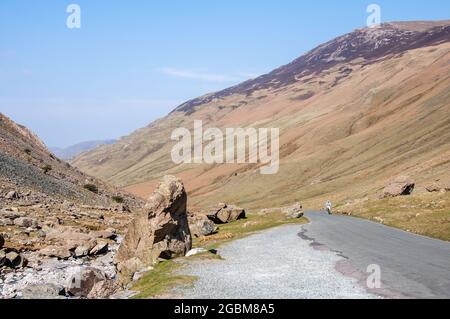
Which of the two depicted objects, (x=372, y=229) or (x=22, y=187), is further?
(x=22, y=187)

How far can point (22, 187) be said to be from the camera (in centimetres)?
6981

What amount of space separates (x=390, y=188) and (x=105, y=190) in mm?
61437

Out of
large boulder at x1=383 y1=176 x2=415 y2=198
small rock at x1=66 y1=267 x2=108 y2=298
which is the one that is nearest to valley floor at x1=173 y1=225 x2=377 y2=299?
small rock at x1=66 y1=267 x2=108 y2=298

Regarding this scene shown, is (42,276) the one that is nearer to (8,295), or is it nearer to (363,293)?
(8,295)

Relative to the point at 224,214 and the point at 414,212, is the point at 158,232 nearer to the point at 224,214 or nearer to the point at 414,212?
Answer: the point at 414,212

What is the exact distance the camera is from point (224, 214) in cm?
7888

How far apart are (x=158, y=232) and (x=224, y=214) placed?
43.6 metres

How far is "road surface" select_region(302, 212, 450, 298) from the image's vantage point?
23.2 metres

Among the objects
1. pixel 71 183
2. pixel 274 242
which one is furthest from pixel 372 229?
pixel 71 183

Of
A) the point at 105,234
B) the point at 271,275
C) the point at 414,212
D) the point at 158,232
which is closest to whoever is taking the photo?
the point at 271,275

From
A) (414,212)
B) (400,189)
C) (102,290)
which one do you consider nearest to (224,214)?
(414,212)

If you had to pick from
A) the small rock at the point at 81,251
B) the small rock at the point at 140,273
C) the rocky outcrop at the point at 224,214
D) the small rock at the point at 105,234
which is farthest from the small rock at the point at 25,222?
the rocky outcrop at the point at 224,214

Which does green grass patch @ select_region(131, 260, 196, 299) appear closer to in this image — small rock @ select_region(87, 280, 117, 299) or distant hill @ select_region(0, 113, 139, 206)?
small rock @ select_region(87, 280, 117, 299)

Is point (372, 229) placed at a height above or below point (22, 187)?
below
